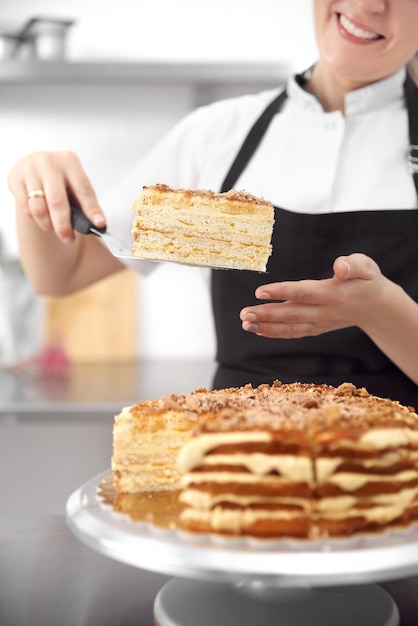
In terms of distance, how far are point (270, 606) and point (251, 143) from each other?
3.53ft

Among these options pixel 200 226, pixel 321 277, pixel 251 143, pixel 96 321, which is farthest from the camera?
pixel 96 321

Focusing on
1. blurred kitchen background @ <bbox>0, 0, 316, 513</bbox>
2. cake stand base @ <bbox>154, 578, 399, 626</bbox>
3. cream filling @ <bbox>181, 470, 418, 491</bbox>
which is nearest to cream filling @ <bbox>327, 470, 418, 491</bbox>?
cream filling @ <bbox>181, 470, 418, 491</bbox>

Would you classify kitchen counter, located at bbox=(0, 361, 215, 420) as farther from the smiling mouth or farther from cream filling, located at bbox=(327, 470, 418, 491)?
cream filling, located at bbox=(327, 470, 418, 491)

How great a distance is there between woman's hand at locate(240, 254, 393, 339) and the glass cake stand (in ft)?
1.06

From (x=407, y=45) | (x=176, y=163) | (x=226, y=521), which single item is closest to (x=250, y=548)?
(x=226, y=521)

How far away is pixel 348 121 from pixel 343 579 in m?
1.10

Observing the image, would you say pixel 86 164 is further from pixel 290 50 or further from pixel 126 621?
pixel 126 621

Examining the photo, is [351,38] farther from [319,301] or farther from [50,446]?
[50,446]

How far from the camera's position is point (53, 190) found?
1.24 m

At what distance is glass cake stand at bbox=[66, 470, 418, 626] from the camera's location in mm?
658

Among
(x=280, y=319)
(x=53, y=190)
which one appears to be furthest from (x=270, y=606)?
(x=53, y=190)

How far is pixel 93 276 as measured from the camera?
67.7 inches

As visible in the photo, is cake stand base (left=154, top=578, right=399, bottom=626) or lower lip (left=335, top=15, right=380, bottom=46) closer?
cake stand base (left=154, top=578, right=399, bottom=626)

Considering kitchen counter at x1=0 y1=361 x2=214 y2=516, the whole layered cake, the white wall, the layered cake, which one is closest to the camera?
the whole layered cake
